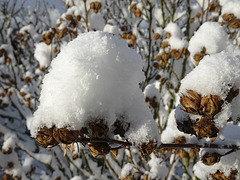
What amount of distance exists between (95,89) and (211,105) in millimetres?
357

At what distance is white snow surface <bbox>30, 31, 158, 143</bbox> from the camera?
0.66 metres

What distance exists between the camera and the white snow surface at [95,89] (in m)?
0.66

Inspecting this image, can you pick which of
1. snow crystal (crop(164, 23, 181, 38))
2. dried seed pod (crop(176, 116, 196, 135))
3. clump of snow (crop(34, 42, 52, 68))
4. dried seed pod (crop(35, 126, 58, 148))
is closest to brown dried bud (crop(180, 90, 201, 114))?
dried seed pod (crop(176, 116, 196, 135))

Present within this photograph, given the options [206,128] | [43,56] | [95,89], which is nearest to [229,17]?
[206,128]

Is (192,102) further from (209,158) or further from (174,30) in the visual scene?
(174,30)

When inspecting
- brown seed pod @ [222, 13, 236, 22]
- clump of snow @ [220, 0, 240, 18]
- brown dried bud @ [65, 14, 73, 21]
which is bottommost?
brown dried bud @ [65, 14, 73, 21]

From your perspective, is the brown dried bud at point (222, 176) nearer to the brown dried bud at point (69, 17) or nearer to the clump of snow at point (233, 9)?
the clump of snow at point (233, 9)

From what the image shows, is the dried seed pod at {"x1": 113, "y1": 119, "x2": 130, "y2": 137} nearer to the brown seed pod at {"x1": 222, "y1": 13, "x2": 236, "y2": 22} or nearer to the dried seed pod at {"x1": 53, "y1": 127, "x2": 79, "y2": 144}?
the dried seed pod at {"x1": 53, "y1": 127, "x2": 79, "y2": 144}

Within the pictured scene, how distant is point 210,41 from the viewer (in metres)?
1.54

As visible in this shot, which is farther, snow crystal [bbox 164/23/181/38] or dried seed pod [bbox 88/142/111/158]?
snow crystal [bbox 164/23/181/38]

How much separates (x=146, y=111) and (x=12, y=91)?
3.78 metres

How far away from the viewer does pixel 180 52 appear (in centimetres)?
225

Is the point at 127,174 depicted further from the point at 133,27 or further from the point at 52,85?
the point at 133,27

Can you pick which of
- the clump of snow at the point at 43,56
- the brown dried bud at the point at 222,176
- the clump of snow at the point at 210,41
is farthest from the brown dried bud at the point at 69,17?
the brown dried bud at the point at 222,176
